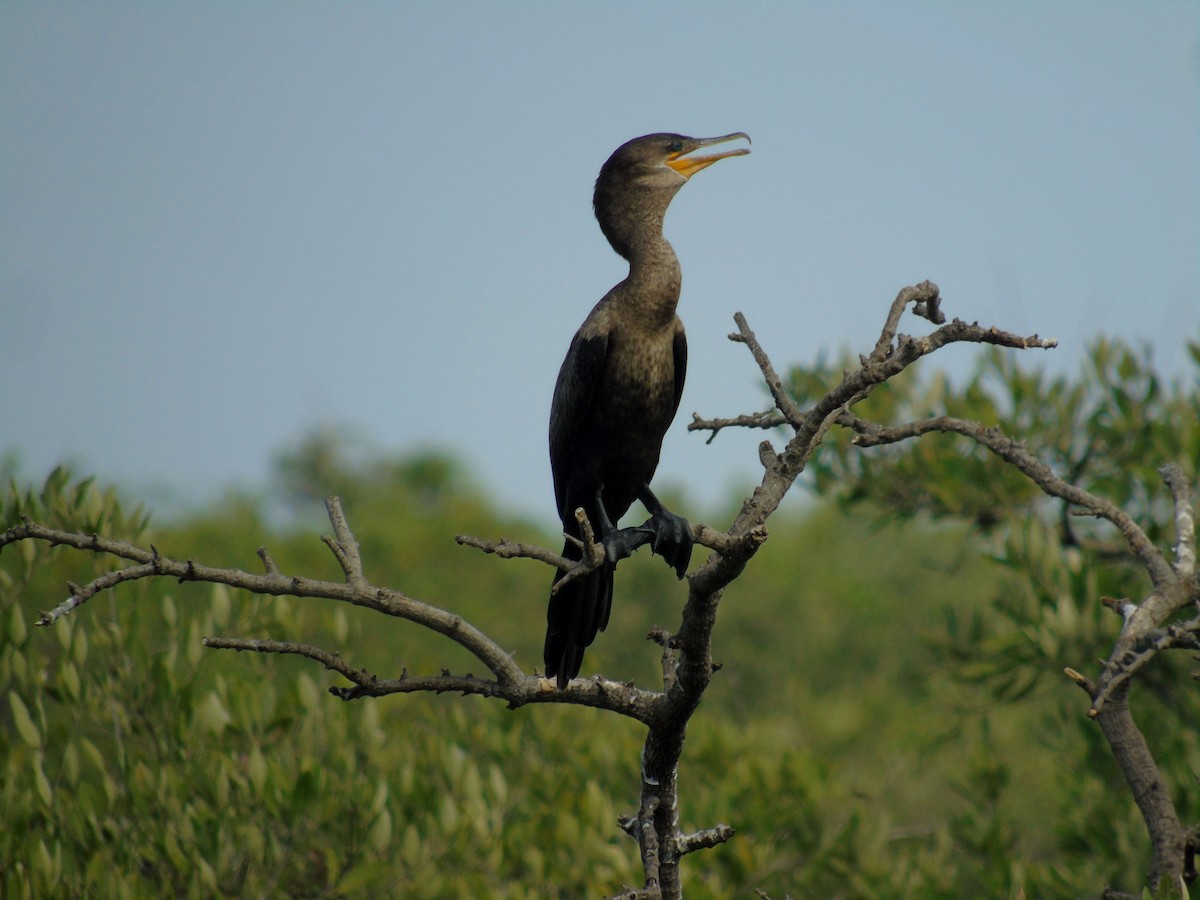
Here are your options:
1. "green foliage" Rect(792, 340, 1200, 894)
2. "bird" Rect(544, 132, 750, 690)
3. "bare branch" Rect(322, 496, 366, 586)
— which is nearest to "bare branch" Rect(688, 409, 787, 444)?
A: "bird" Rect(544, 132, 750, 690)

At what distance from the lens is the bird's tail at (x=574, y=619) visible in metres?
3.99

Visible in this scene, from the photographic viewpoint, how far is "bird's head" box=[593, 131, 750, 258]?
182 inches

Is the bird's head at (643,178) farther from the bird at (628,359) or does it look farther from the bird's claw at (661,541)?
the bird's claw at (661,541)

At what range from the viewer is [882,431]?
3.45 metres

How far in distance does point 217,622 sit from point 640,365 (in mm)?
2138

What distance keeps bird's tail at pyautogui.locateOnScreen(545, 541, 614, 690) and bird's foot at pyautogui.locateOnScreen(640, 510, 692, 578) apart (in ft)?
0.58

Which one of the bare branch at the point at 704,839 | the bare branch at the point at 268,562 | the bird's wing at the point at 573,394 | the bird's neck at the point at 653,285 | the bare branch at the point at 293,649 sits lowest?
the bare branch at the point at 704,839

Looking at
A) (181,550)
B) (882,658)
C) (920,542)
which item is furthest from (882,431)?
(920,542)

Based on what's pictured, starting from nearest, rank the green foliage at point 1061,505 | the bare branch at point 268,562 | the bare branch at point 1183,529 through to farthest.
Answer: the bare branch at point 268,562, the bare branch at point 1183,529, the green foliage at point 1061,505

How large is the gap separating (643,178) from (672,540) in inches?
59.6

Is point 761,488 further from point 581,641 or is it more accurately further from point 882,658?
point 882,658

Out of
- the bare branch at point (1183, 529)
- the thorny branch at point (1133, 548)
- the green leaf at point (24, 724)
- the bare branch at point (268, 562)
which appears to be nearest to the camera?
the bare branch at point (268, 562)

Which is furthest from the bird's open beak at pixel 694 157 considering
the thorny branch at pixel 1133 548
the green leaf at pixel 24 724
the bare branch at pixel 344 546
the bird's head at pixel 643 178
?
the green leaf at pixel 24 724

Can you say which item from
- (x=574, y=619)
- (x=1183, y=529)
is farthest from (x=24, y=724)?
(x=1183, y=529)
